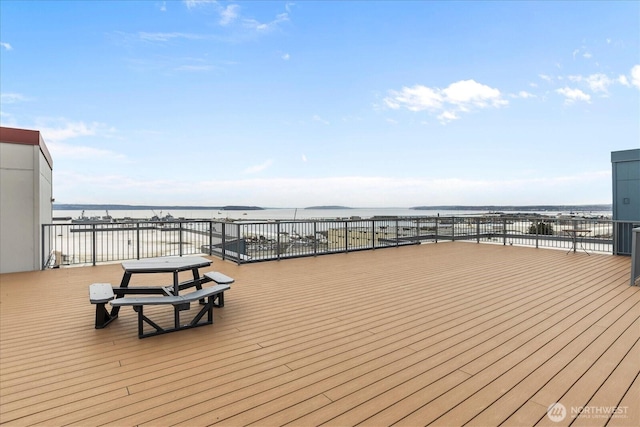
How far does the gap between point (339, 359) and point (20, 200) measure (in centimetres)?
775

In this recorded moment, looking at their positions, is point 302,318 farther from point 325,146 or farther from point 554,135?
point 325,146

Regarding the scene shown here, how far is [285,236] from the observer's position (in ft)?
28.2

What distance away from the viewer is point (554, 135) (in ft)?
56.5

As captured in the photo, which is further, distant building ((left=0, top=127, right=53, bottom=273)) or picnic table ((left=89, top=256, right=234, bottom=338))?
distant building ((left=0, top=127, right=53, bottom=273))

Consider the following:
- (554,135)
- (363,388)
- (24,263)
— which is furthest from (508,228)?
(24,263)

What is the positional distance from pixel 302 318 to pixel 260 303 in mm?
914

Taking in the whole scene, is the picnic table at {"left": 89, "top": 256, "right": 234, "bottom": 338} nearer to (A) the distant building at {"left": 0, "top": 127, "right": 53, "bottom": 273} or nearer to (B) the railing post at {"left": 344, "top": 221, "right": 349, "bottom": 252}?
(A) the distant building at {"left": 0, "top": 127, "right": 53, "bottom": 273}

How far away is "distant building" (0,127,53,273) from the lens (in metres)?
6.41

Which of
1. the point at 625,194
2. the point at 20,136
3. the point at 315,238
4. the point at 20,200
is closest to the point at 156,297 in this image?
the point at 20,200

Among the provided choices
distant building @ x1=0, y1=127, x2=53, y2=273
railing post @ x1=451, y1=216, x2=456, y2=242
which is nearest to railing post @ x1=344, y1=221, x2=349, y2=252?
railing post @ x1=451, y1=216, x2=456, y2=242

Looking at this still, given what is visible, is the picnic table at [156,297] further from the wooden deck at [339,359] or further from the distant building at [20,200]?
the distant building at [20,200]

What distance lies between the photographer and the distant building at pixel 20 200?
253 inches

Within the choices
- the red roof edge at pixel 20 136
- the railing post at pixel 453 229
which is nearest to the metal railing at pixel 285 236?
the railing post at pixel 453 229

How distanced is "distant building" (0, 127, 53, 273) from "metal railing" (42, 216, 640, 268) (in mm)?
344
